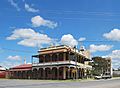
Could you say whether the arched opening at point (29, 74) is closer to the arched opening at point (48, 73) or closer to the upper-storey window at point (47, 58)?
the arched opening at point (48, 73)

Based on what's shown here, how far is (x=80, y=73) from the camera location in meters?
79.1

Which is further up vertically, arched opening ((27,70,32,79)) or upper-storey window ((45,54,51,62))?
upper-storey window ((45,54,51,62))

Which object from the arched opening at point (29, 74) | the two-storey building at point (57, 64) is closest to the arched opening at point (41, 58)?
the two-storey building at point (57, 64)

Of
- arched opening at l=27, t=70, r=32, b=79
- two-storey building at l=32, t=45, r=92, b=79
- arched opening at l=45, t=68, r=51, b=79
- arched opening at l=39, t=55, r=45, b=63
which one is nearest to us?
two-storey building at l=32, t=45, r=92, b=79

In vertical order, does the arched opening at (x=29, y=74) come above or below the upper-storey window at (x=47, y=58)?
below

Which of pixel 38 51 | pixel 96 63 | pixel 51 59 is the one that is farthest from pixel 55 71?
pixel 96 63

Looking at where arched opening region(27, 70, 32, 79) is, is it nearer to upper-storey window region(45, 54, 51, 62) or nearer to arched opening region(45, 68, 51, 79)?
arched opening region(45, 68, 51, 79)

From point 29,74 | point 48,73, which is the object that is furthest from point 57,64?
point 29,74

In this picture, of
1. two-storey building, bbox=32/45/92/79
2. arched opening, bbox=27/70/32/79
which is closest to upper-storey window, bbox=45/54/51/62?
two-storey building, bbox=32/45/92/79

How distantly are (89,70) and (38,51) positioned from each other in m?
19.4

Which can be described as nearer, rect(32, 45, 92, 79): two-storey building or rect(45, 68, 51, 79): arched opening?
rect(32, 45, 92, 79): two-storey building

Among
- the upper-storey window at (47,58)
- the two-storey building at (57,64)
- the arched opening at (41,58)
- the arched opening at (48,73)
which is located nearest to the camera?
→ the two-storey building at (57,64)

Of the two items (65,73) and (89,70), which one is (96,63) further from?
(65,73)

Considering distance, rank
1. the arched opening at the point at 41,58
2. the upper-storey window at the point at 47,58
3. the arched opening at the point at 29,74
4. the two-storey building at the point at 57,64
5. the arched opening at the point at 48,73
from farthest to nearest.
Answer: the arched opening at the point at 29,74
the arched opening at the point at 41,58
the upper-storey window at the point at 47,58
the arched opening at the point at 48,73
the two-storey building at the point at 57,64
